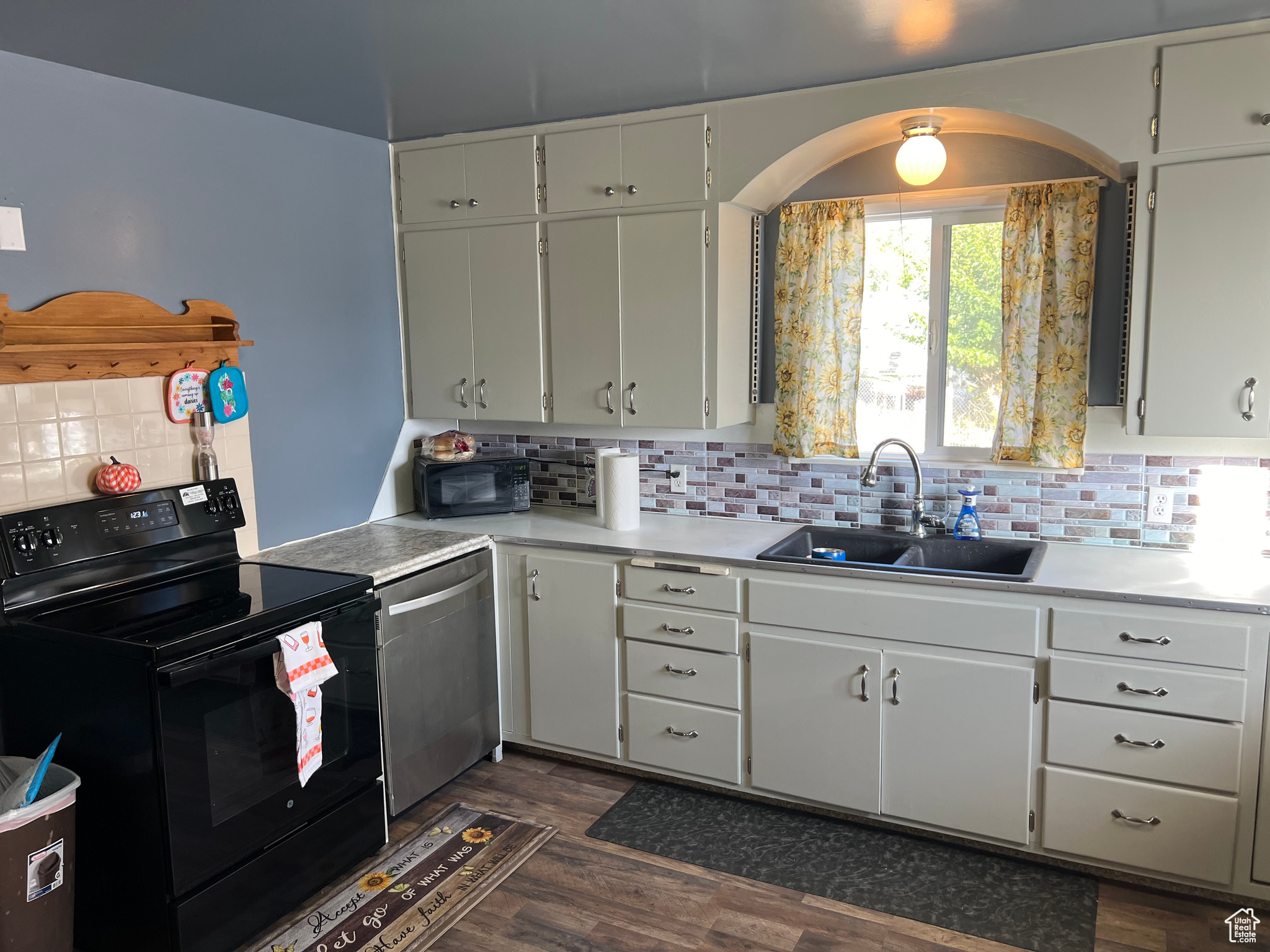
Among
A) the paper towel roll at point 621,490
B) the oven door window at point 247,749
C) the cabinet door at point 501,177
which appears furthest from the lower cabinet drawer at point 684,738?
the cabinet door at point 501,177

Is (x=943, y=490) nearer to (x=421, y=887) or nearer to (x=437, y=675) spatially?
(x=437, y=675)

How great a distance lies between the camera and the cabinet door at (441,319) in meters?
3.56

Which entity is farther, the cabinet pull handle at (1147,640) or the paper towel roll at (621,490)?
the paper towel roll at (621,490)

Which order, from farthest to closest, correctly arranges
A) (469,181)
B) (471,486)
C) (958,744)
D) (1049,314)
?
(471,486)
(469,181)
(1049,314)
(958,744)

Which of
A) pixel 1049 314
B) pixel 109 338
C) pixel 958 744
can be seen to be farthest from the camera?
pixel 1049 314

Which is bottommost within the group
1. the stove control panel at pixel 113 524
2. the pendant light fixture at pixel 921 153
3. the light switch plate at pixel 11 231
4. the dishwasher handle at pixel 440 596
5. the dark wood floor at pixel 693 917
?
the dark wood floor at pixel 693 917

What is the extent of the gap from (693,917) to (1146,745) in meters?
1.28

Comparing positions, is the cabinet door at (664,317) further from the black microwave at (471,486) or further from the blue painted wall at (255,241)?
the blue painted wall at (255,241)

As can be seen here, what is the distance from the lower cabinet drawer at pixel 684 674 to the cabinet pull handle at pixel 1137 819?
1092mm

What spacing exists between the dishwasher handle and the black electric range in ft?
0.60

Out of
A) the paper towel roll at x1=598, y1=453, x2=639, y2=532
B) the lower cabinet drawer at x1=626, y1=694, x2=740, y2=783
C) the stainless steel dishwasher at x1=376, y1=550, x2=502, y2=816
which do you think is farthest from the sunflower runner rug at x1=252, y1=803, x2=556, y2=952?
the paper towel roll at x1=598, y1=453, x2=639, y2=532

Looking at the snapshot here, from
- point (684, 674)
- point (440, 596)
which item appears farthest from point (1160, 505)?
point (440, 596)

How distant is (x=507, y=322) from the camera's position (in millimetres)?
3502

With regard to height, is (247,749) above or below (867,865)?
above
